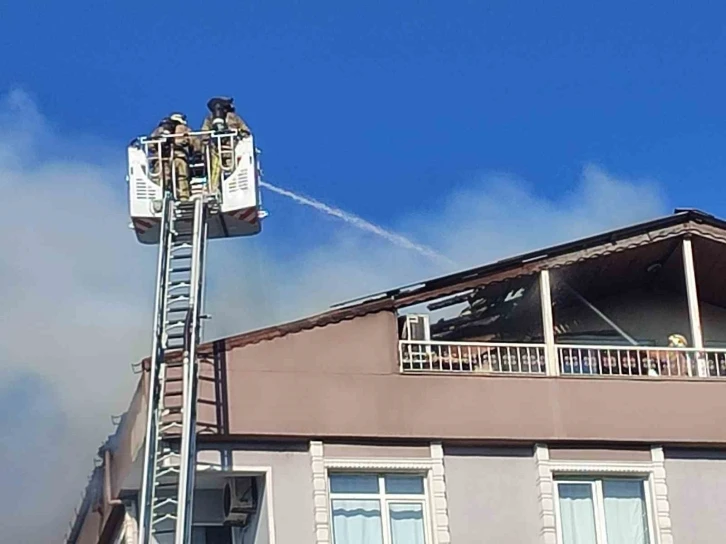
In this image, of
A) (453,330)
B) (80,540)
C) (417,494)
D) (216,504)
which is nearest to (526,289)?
(453,330)

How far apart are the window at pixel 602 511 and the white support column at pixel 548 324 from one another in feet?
5.09

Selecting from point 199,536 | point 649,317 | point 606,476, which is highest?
point 649,317

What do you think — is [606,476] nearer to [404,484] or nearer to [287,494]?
[404,484]

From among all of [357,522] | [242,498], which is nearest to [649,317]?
[357,522]

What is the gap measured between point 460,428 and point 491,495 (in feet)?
3.15

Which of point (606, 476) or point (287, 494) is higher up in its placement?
point (606, 476)

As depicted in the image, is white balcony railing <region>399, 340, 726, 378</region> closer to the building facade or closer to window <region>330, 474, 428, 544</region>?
the building facade

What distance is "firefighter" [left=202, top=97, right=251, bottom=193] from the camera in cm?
2428

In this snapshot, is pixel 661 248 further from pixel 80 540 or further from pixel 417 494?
pixel 80 540

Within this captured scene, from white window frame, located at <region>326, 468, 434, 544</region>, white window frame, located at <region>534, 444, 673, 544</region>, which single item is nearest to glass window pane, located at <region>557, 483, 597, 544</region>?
white window frame, located at <region>534, 444, 673, 544</region>

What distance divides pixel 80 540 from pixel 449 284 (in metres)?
9.87

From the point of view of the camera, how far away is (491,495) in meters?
23.4

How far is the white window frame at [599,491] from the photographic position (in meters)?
23.7

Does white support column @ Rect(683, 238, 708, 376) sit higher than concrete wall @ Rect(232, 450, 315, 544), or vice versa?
white support column @ Rect(683, 238, 708, 376)
